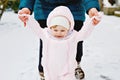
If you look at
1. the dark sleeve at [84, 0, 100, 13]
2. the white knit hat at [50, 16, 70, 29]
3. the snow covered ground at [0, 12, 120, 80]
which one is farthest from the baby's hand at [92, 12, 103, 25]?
the snow covered ground at [0, 12, 120, 80]

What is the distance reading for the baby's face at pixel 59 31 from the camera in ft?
9.71

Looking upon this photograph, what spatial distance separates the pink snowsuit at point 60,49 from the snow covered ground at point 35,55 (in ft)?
4.49

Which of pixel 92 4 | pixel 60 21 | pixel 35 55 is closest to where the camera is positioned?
pixel 60 21

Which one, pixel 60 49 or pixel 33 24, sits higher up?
pixel 33 24

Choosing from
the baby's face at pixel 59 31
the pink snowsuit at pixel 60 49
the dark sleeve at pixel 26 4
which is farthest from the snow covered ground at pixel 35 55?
the baby's face at pixel 59 31

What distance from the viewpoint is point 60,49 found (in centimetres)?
303

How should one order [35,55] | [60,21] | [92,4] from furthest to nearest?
[35,55] → [92,4] → [60,21]

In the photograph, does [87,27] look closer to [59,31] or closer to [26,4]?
[59,31]

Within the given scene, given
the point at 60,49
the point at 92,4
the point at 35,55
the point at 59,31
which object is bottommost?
the point at 35,55

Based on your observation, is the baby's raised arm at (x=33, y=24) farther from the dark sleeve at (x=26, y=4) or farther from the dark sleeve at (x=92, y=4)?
the dark sleeve at (x=92, y=4)

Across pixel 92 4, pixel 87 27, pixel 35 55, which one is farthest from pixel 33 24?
pixel 35 55

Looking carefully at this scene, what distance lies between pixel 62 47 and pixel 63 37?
0.09 meters

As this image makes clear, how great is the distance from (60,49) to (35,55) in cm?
277

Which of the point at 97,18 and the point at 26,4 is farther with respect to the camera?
the point at 26,4
